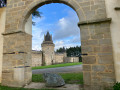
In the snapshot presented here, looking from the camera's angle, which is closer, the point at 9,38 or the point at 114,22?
the point at 114,22

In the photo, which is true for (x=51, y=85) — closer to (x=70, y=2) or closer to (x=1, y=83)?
(x=1, y=83)

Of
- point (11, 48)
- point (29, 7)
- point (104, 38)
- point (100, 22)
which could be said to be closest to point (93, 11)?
point (100, 22)

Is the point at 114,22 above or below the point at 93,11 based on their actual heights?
below

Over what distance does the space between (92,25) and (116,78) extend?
6.16 ft

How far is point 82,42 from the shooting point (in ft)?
12.2

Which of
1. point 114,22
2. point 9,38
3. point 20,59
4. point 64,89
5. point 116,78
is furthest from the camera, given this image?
point 9,38

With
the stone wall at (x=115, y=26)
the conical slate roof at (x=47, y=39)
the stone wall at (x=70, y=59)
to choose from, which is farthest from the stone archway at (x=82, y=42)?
the stone wall at (x=70, y=59)

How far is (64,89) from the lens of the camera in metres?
3.82

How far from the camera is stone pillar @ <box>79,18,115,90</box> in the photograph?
3.32 m

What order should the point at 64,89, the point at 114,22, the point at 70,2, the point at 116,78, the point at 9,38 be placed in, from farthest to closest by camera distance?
1. the point at 9,38
2. the point at 70,2
3. the point at 64,89
4. the point at 114,22
5. the point at 116,78

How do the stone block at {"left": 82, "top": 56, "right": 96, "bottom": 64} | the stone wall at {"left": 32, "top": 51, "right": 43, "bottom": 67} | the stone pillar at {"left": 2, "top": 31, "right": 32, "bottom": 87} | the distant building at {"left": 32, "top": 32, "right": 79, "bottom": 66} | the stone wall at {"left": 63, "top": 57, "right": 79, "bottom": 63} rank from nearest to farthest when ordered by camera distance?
the stone block at {"left": 82, "top": 56, "right": 96, "bottom": 64} < the stone pillar at {"left": 2, "top": 31, "right": 32, "bottom": 87} < the stone wall at {"left": 32, "top": 51, "right": 43, "bottom": 67} < the distant building at {"left": 32, "top": 32, "right": 79, "bottom": 66} < the stone wall at {"left": 63, "top": 57, "right": 79, "bottom": 63}

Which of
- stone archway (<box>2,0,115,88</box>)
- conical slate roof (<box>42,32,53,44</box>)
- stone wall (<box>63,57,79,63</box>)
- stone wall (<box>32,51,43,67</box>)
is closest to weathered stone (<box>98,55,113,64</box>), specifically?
stone archway (<box>2,0,115,88</box>)

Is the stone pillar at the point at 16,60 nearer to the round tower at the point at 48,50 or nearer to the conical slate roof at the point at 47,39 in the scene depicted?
the round tower at the point at 48,50

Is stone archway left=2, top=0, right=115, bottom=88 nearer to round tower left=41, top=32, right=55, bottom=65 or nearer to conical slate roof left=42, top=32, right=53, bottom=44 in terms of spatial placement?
round tower left=41, top=32, right=55, bottom=65
